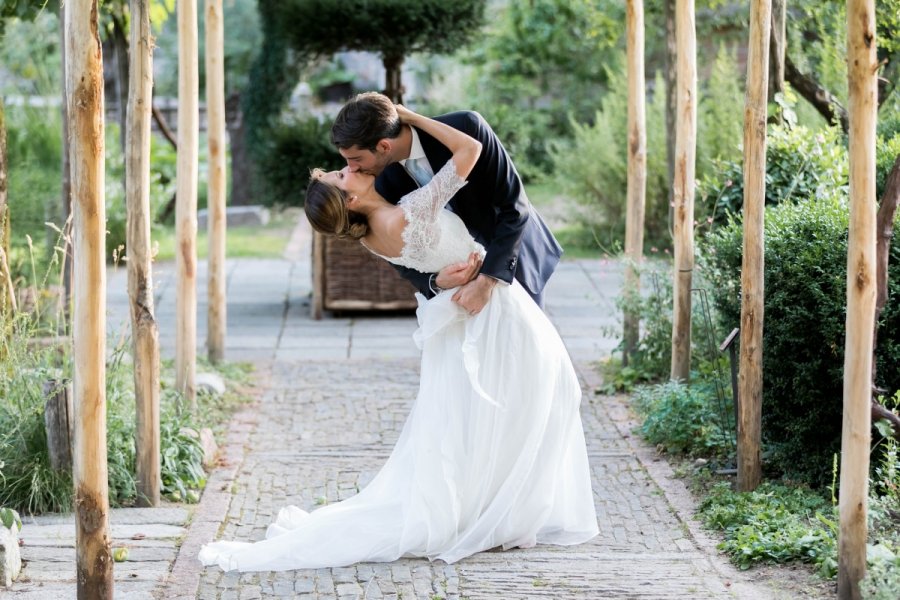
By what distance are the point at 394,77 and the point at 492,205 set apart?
564 centimetres

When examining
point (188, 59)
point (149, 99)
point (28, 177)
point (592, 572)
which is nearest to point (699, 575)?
point (592, 572)

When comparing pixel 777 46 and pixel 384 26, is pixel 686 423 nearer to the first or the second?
pixel 777 46

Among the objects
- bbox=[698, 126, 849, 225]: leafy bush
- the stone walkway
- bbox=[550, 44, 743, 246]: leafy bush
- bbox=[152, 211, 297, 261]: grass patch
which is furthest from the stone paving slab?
bbox=[550, 44, 743, 246]: leafy bush

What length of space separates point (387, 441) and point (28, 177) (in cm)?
595

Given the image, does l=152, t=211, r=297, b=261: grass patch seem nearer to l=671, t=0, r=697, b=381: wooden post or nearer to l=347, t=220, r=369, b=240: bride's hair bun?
l=671, t=0, r=697, b=381: wooden post

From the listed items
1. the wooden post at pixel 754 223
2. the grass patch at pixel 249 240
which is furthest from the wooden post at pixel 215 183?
the grass patch at pixel 249 240

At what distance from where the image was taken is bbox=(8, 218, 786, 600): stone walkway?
13.6 feet

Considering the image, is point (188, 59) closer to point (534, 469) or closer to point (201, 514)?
point (201, 514)

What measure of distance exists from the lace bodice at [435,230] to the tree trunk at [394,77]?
541cm

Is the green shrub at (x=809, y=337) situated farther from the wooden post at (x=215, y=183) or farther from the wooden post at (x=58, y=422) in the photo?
the wooden post at (x=215, y=183)

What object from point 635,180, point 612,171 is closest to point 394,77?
point 635,180

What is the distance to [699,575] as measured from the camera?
13.9 feet

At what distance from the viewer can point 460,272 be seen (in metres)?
4.62

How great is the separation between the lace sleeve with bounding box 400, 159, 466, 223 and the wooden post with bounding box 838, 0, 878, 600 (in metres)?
1.40
